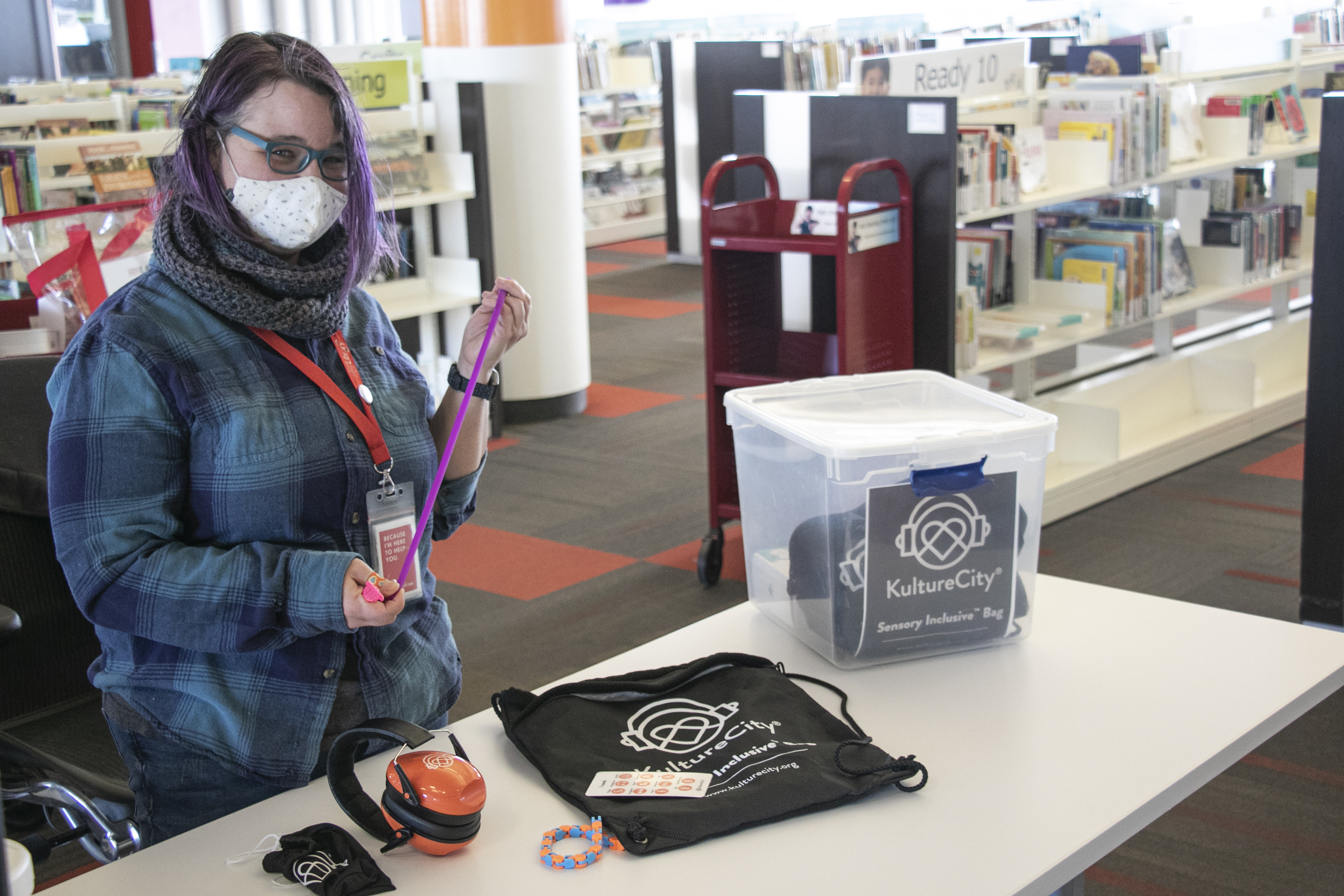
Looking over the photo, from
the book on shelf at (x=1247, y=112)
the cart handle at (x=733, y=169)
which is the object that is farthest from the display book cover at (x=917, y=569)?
the book on shelf at (x=1247, y=112)

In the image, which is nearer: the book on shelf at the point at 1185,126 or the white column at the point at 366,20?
the book on shelf at the point at 1185,126

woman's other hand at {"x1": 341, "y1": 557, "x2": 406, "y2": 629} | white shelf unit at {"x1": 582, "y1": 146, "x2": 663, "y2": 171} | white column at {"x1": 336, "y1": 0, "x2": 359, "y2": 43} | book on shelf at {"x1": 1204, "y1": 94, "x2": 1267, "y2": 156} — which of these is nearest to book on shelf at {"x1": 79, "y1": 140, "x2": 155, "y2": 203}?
woman's other hand at {"x1": 341, "y1": 557, "x2": 406, "y2": 629}

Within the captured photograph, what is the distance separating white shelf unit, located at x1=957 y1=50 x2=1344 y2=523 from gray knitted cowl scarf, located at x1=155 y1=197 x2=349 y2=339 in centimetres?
264

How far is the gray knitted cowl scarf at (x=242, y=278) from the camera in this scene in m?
1.42

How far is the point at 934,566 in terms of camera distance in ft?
5.02

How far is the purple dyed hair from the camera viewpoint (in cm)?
143

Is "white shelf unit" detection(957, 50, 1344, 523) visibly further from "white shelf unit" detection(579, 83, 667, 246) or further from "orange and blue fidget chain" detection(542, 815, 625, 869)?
"white shelf unit" detection(579, 83, 667, 246)

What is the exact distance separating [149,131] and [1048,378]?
3298mm

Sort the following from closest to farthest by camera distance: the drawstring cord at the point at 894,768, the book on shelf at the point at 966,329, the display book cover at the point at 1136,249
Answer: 1. the drawstring cord at the point at 894,768
2. the book on shelf at the point at 966,329
3. the display book cover at the point at 1136,249

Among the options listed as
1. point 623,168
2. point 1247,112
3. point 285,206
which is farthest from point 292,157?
point 623,168

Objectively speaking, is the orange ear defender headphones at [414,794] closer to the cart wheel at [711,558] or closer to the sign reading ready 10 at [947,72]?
the cart wheel at [711,558]

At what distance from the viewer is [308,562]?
53.7 inches

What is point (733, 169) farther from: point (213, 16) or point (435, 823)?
point (213, 16)

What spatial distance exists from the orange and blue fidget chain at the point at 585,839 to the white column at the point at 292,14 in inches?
396
